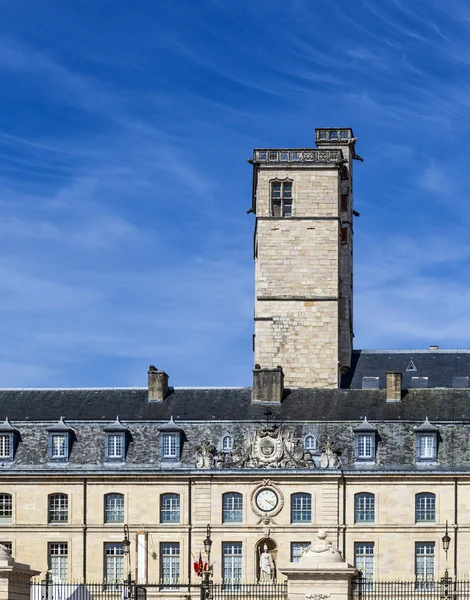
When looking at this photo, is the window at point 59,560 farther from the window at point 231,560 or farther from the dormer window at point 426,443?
the dormer window at point 426,443

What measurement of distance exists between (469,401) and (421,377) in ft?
22.5

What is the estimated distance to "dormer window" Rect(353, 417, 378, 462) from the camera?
81.3 m

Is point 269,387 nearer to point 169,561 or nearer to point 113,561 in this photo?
point 169,561

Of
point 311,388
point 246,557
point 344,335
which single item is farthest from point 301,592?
point 344,335

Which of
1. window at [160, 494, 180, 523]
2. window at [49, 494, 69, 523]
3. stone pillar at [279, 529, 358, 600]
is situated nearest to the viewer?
stone pillar at [279, 529, 358, 600]

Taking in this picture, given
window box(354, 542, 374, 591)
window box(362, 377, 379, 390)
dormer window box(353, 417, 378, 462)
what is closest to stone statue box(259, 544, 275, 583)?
window box(354, 542, 374, 591)

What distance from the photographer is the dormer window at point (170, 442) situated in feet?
271

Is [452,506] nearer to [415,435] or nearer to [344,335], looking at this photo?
[415,435]

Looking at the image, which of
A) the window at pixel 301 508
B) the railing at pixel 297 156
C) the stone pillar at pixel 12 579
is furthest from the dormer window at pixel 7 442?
the stone pillar at pixel 12 579

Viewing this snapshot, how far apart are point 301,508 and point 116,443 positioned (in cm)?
901

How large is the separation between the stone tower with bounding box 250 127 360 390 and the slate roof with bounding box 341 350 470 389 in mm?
889

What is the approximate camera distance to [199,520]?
81500mm

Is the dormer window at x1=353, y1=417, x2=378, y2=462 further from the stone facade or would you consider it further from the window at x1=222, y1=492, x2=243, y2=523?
the stone facade

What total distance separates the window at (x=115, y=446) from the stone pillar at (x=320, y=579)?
32.4 m
